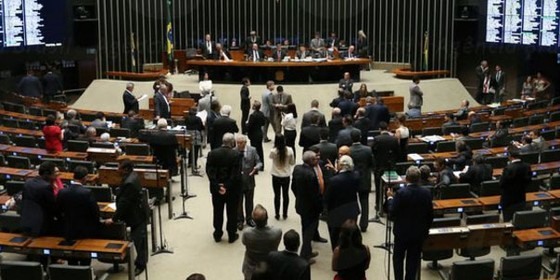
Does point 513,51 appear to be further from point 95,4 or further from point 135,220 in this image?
point 135,220

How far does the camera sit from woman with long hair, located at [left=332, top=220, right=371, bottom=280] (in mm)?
6039

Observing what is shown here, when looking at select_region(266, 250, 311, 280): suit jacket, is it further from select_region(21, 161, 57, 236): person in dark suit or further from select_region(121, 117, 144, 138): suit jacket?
select_region(121, 117, 144, 138): suit jacket

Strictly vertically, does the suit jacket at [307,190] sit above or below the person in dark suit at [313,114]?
below

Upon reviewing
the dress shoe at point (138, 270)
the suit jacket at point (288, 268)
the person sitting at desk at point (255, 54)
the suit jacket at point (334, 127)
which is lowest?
the dress shoe at point (138, 270)

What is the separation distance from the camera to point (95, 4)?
2305cm

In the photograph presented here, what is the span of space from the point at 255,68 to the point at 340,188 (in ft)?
42.7

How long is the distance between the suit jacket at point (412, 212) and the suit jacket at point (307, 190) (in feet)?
4.07

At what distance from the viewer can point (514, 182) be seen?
9.25m

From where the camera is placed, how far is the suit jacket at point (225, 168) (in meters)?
9.31

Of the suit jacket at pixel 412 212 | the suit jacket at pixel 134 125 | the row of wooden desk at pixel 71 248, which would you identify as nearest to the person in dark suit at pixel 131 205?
the row of wooden desk at pixel 71 248

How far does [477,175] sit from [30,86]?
46.9ft

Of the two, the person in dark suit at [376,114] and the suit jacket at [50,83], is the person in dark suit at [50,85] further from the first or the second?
the person in dark suit at [376,114]

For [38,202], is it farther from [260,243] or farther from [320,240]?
[320,240]

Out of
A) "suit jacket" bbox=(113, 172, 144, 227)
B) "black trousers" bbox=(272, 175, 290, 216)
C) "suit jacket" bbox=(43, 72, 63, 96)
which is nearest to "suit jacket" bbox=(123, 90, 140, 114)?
"black trousers" bbox=(272, 175, 290, 216)
